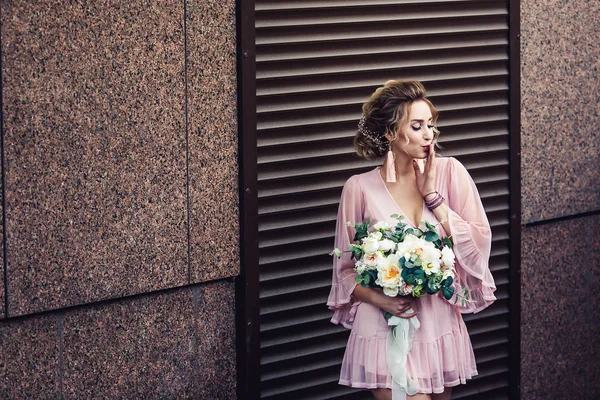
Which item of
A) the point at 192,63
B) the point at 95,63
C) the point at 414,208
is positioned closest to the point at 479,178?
the point at 414,208

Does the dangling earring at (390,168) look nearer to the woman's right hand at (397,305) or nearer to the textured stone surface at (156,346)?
the woman's right hand at (397,305)

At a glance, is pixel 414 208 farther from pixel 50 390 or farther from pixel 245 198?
pixel 50 390

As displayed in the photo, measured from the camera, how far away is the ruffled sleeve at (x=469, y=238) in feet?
15.1

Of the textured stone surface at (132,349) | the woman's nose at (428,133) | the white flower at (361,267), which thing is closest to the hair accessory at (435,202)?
the woman's nose at (428,133)

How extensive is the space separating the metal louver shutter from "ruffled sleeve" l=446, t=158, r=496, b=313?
38.3 inches

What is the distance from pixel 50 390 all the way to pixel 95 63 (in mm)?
1567

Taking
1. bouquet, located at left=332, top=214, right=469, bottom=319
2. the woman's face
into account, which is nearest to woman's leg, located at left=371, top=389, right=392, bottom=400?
bouquet, located at left=332, top=214, right=469, bottom=319

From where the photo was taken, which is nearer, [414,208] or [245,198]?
[414,208]

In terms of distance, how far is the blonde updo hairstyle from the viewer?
15.1ft

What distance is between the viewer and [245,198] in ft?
17.0

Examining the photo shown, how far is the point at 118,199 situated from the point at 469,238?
1.72m

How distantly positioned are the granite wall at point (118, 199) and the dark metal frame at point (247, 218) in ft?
0.16

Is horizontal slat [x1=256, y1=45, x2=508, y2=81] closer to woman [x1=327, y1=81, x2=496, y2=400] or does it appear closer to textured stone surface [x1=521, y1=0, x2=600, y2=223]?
textured stone surface [x1=521, y1=0, x2=600, y2=223]

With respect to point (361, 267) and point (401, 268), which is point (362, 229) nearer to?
point (361, 267)
